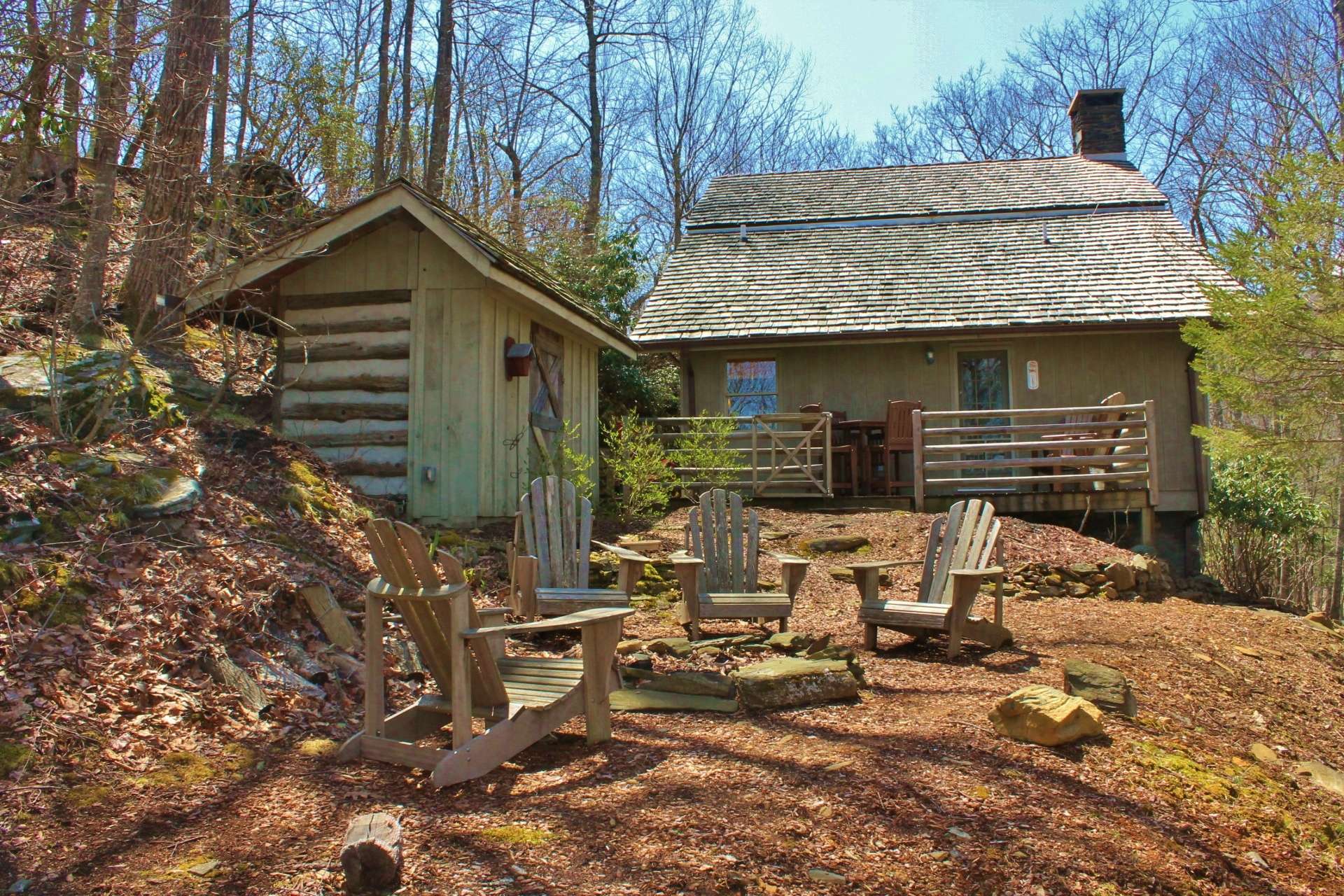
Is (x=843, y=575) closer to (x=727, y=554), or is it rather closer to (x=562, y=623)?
(x=727, y=554)

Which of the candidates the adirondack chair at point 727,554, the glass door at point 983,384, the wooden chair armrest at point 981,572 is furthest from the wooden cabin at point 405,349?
the glass door at point 983,384

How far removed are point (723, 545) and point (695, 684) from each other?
84.2 inches

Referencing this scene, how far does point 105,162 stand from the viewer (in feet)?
24.8

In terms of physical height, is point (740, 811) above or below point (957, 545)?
below

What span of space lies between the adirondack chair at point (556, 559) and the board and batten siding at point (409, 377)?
7.57ft

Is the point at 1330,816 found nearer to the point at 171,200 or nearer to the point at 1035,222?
the point at 171,200

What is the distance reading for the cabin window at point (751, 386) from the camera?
48.6 feet

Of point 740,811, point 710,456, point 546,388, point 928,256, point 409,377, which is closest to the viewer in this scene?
point 740,811

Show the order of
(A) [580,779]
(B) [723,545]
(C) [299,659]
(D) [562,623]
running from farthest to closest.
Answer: (B) [723,545], (C) [299,659], (D) [562,623], (A) [580,779]

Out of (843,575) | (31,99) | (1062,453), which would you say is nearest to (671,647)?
(843,575)

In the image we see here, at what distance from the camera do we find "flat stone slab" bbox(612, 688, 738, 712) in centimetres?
478

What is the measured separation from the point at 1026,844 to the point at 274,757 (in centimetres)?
283

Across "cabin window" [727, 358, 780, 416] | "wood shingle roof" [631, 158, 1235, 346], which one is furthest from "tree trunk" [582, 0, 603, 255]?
"cabin window" [727, 358, 780, 416]

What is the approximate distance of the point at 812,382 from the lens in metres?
14.7
